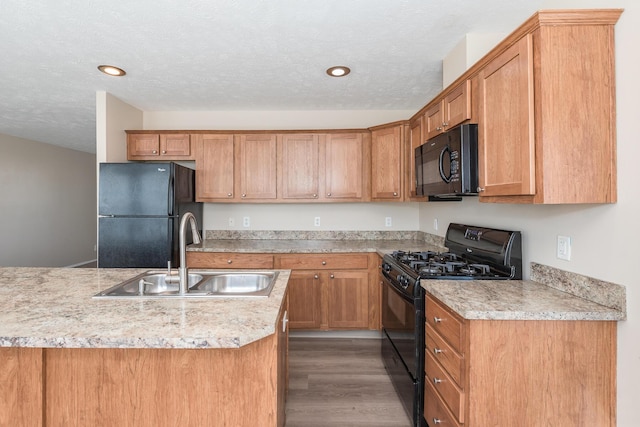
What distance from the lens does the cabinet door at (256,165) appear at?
3.42 meters

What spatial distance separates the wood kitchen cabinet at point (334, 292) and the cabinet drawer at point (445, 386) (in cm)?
138

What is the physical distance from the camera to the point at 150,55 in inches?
92.8

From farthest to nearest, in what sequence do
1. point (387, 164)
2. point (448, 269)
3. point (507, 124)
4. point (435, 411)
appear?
point (387, 164), point (448, 269), point (435, 411), point (507, 124)

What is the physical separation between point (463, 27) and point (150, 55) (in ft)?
7.03

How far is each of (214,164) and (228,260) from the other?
1.04 meters

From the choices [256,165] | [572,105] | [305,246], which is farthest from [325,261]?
[572,105]

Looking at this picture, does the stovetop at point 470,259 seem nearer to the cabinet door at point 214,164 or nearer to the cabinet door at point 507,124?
the cabinet door at point 507,124

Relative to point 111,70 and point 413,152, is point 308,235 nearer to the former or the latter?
point 413,152

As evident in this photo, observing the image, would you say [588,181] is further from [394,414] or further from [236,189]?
[236,189]

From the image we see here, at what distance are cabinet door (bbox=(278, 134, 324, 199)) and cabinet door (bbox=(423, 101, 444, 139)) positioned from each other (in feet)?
4.10

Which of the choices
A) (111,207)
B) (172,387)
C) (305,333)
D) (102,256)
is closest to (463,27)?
Result: (172,387)

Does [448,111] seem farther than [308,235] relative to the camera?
No

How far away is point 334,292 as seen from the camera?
10.2 ft

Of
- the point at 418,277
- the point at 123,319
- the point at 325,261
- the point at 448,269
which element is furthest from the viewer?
the point at 325,261
